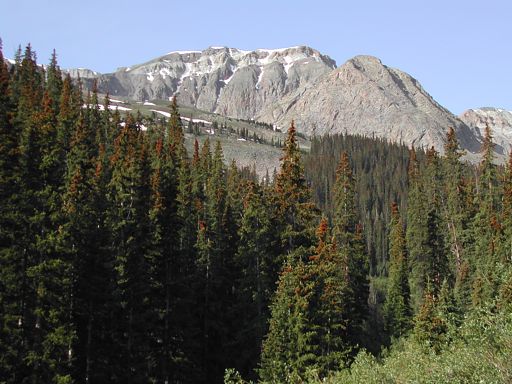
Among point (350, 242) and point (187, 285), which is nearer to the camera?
point (187, 285)

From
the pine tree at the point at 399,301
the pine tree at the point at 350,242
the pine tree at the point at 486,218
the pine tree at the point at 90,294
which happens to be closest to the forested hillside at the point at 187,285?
the pine tree at the point at 90,294

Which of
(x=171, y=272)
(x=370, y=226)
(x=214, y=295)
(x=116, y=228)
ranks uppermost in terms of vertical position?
(x=116, y=228)

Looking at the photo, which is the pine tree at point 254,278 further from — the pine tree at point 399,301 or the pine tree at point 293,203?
the pine tree at point 399,301

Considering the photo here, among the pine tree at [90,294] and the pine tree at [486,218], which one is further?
the pine tree at [486,218]

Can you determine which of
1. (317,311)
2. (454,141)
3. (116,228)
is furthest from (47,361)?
(454,141)

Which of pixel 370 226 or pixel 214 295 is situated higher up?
pixel 214 295

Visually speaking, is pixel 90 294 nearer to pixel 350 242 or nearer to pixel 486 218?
pixel 350 242

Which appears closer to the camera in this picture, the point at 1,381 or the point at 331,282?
the point at 1,381

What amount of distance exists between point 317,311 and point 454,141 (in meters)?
43.0

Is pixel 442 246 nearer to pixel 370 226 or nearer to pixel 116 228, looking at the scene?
pixel 116 228

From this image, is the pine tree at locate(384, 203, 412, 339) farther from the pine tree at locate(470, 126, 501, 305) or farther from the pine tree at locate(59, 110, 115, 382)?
the pine tree at locate(59, 110, 115, 382)

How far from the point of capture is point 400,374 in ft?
66.3

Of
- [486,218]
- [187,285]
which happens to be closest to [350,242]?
[187,285]

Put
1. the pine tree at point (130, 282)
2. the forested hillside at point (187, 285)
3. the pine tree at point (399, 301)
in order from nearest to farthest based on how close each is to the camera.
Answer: the forested hillside at point (187, 285)
the pine tree at point (130, 282)
the pine tree at point (399, 301)
